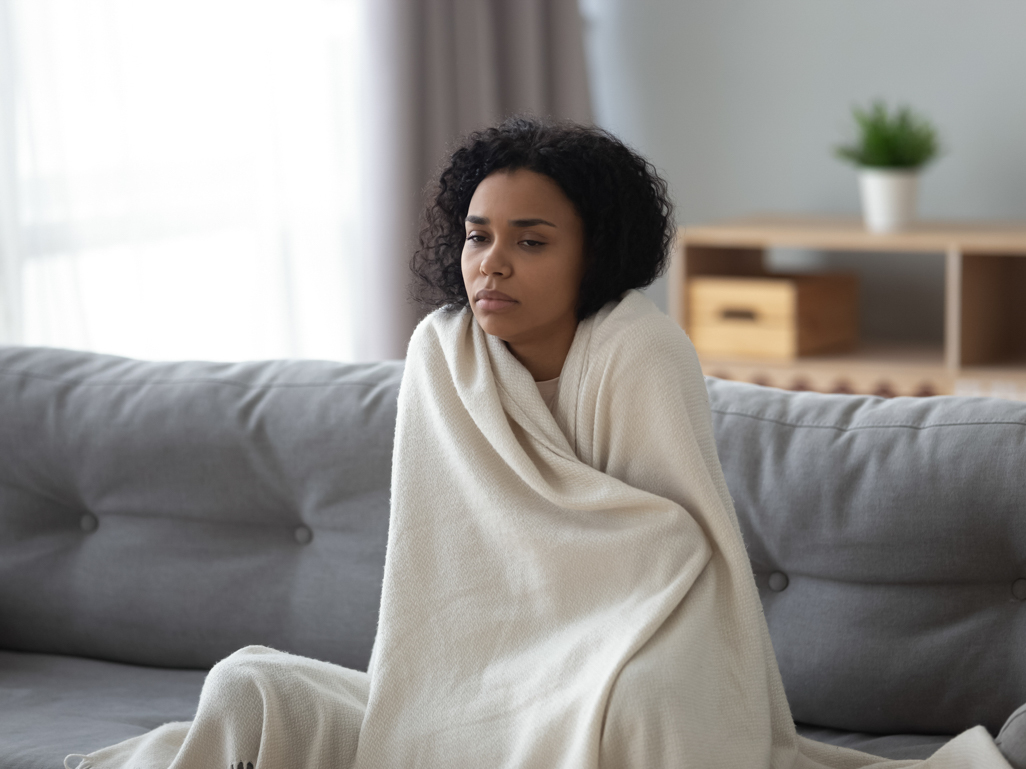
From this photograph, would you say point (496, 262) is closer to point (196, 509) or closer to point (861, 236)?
point (196, 509)

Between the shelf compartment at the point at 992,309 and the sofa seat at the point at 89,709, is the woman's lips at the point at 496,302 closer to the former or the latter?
the sofa seat at the point at 89,709

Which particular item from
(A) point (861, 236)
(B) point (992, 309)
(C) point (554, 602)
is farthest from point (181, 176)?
(B) point (992, 309)

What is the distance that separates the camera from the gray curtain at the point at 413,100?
9.59 ft

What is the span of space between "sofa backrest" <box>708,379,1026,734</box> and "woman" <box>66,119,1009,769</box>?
15 centimetres

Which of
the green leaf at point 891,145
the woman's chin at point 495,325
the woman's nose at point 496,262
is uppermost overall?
the green leaf at point 891,145

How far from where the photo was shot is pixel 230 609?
5.47ft

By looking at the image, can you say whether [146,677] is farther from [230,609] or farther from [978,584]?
[978,584]

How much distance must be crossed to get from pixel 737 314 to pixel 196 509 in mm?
1598

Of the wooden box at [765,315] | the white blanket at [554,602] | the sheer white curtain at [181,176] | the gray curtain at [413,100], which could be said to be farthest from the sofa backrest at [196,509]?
the wooden box at [765,315]

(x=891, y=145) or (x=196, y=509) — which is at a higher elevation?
(x=891, y=145)

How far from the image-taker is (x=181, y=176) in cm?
262

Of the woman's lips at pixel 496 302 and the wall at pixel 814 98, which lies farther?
the wall at pixel 814 98

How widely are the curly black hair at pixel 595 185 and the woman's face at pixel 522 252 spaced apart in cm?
2

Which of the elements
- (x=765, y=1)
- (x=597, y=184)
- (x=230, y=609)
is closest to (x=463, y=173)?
(x=597, y=184)
